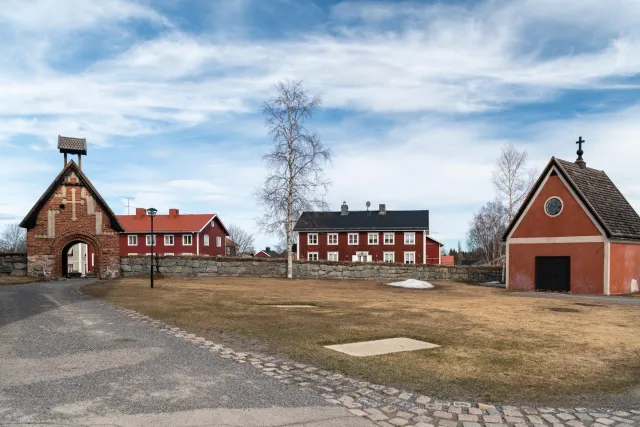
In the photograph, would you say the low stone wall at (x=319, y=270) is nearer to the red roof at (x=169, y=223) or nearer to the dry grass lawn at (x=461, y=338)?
the dry grass lawn at (x=461, y=338)

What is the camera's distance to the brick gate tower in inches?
1175

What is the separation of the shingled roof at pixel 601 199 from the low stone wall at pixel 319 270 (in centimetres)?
740

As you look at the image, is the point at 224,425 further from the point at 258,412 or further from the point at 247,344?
the point at 247,344

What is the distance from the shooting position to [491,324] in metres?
12.1

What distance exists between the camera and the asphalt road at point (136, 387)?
197 inches

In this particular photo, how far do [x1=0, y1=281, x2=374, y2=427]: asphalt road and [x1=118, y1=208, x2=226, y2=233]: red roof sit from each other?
5344cm

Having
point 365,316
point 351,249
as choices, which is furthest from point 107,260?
point 351,249

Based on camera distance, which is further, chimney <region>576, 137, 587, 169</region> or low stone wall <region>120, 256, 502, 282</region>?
low stone wall <region>120, 256, 502, 282</region>

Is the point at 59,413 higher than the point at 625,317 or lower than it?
higher

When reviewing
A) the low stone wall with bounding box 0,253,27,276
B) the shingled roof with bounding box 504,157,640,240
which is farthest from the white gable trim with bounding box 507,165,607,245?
the low stone wall with bounding box 0,253,27,276

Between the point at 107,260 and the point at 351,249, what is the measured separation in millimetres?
37660

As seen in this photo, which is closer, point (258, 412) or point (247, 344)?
point (258, 412)

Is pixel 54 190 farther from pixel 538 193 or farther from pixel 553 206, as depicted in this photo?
pixel 553 206

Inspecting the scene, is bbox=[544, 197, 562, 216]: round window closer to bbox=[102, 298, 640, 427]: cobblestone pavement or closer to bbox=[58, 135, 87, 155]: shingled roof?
bbox=[102, 298, 640, 427]: cobblestone pavement
